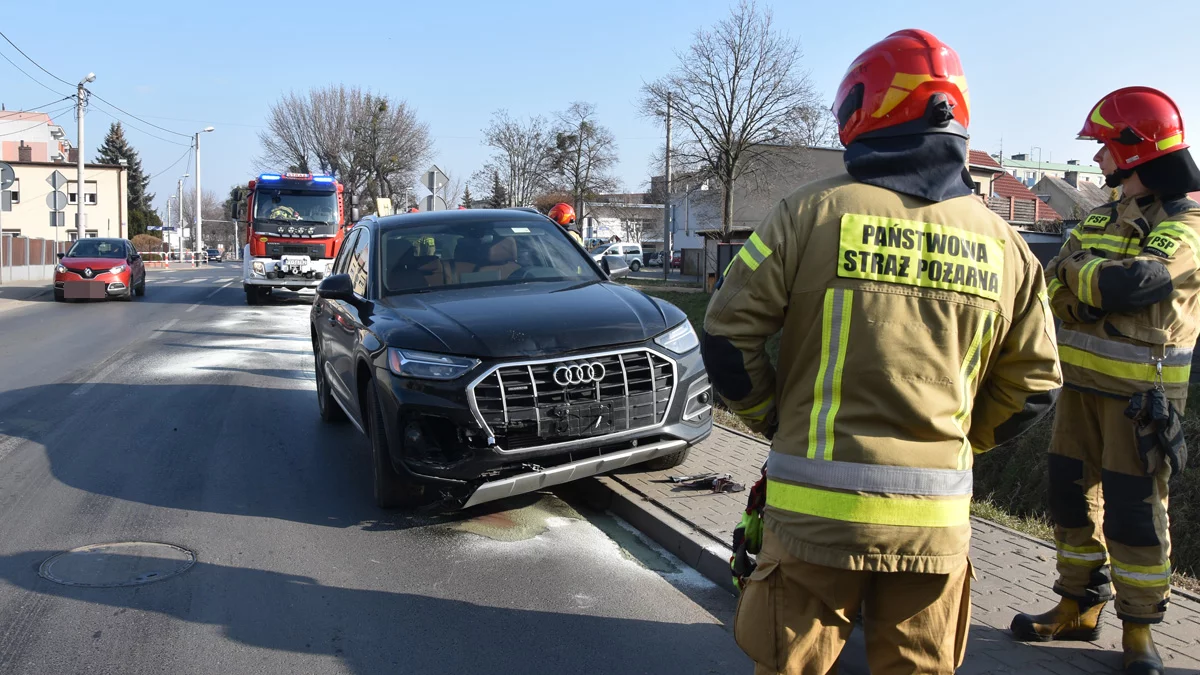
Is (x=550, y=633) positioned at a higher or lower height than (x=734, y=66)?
lower

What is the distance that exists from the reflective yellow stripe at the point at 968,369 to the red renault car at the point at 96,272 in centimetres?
2393

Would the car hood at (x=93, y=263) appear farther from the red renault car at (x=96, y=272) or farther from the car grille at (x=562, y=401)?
the car grille at (x=562, y=401)

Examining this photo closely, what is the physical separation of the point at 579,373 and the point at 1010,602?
7.63 feet

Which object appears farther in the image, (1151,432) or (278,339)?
(278,339)

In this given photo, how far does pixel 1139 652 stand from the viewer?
3.35 m

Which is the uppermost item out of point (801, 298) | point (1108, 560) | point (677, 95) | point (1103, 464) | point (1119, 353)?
point (677, 95)

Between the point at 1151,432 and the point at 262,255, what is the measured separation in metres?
21.4

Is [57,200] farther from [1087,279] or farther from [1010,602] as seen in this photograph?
[1087,279]

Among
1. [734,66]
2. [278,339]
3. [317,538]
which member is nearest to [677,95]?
[734,66]

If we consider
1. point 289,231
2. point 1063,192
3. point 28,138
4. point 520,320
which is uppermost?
point 28,138

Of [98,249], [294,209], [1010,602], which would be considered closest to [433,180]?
[294,209]

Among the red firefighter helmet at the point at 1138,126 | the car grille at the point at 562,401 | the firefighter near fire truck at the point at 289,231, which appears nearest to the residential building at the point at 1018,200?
the firefighter near fire truck at the point at 289,231

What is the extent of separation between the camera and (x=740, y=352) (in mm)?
2283

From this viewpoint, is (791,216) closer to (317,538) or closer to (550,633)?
(550,633)
